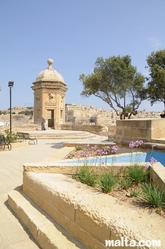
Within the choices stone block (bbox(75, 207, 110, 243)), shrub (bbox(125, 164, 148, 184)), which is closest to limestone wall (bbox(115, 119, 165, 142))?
shrub (bbox(125, 164, 148, 184))

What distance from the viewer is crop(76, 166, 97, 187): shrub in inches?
116

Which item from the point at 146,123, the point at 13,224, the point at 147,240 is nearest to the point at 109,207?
the point at 147,240

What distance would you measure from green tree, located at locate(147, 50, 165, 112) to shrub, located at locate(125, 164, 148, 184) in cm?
1058

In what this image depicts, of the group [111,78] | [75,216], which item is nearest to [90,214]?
[75,216]

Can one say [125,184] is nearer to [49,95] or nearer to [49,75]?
[49,95]

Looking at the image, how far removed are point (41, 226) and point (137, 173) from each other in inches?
67.0

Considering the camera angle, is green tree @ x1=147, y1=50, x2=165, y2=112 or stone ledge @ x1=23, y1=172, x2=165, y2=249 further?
green tree @ x1=147, y1=50, x2=165, y2=112

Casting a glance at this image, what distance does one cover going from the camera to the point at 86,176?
3031 millimetres

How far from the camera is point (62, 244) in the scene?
6.66 ft

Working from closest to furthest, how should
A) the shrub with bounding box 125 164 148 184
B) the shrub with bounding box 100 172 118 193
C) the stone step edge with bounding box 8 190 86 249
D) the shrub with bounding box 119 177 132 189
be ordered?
the stone step edge with bounding box 8 190 86 249 < the shrub with bounding box 100 172 118 193 < the shrub with bounding box 119 177 132 189 < the shrub with bounding box 125 164 148 184

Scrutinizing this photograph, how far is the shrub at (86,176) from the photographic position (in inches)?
116

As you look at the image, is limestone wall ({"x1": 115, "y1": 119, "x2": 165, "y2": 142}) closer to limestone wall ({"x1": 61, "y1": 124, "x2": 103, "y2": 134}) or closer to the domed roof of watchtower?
limestone wall ({"x1": 61, "y1": 124, "x2": 103, "y2": 134})

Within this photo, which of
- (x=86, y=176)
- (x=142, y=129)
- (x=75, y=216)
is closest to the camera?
(x=75, y=216)

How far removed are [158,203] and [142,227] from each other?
0.56 m
